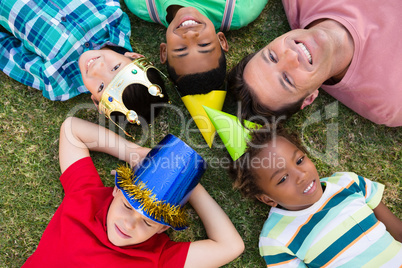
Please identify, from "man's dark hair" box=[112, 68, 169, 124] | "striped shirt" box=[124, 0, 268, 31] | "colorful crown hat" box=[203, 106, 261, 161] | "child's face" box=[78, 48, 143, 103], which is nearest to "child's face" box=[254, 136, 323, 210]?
"colorful crown hat" box=[203, 106, 261, 161]

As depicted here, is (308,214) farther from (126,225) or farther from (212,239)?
(126,225)

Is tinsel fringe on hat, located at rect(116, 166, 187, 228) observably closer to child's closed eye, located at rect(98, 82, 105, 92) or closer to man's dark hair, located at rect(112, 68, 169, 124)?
man's dark hair, located at rect(112, 68, 169, 124)

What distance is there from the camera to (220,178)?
1.87m

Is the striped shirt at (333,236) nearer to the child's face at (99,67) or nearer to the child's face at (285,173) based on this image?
the child's face at (285,173)

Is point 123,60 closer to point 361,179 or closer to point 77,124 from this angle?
point 77,124

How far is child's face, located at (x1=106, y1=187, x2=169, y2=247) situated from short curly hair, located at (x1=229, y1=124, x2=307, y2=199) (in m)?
0.48

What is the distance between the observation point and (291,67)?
1464 mm

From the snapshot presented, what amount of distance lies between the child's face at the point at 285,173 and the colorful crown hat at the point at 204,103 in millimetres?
389

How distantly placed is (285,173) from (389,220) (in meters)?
0.72

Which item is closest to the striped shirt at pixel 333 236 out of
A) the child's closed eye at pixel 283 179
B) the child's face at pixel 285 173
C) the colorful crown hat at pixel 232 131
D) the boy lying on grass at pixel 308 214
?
→ the boy lying on grass at pixel 308 214

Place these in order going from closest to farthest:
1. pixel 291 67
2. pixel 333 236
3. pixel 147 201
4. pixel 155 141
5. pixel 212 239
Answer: pixel 147 201
pixel 291 67
pixel 333 236
pixel 212 239
pixel 155 141

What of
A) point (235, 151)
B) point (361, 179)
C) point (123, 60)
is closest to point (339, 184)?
point (361, 179)

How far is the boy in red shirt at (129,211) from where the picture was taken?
138 cm

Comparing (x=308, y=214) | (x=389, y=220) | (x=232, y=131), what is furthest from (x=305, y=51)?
(x=389, y=220)
